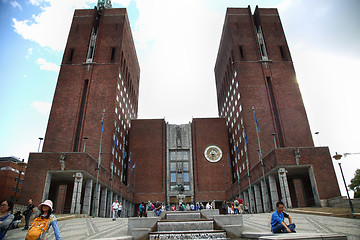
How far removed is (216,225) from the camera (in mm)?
11992

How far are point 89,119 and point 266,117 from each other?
32579 millimetres

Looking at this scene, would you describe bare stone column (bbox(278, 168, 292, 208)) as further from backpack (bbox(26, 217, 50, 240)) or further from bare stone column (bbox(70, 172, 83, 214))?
backpack (bbox(26, 217, 50, 240))

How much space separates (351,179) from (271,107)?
26.9m

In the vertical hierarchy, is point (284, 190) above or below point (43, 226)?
above

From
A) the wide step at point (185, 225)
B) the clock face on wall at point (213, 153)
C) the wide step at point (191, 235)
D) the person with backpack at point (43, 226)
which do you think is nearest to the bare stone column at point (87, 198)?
the wide step at point (185, 225)

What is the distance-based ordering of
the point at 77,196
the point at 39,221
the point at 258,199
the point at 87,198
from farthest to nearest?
the point at 258,199 < the point at 87,198 < the point at 77,196 < the point at 39,221

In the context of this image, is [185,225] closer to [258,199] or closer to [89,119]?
[258,199]

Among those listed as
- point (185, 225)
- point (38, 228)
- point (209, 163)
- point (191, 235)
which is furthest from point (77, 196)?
point (209, 163)

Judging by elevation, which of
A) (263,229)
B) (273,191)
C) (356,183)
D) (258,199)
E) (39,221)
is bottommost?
(263,229)

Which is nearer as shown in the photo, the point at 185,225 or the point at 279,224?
the point at 279,224

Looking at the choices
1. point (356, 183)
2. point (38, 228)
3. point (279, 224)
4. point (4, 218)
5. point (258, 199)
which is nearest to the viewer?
point (38, 228)

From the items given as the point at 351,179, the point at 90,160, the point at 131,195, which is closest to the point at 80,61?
the point at 90,160

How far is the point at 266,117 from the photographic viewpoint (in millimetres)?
45500

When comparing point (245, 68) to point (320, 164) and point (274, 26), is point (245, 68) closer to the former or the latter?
point (274, 26)
